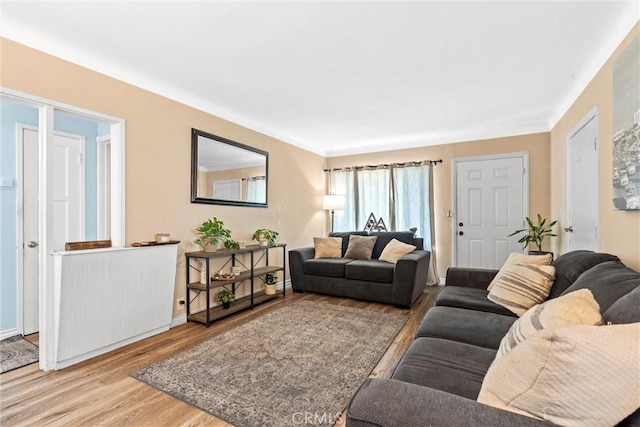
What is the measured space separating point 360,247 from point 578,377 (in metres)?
3.79

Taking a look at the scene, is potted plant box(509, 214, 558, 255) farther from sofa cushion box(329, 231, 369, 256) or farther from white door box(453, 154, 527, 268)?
sofa cushion box(329, 231, 369, 256)

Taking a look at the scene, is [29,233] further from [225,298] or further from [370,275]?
[370,275]

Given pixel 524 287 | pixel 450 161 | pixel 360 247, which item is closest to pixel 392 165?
pixel 450 161

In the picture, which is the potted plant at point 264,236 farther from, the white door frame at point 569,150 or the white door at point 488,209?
the white door frame at point 569,150

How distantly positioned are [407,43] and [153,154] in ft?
8.20

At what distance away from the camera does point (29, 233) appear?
288 centimetres

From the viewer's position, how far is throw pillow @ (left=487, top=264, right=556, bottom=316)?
2.03m

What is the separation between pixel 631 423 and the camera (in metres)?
0.72

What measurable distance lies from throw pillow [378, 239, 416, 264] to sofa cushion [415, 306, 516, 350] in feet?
6.75

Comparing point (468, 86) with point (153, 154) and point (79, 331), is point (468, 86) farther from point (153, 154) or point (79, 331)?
point (79, 331)

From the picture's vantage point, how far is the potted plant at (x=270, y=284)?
13.4 feet

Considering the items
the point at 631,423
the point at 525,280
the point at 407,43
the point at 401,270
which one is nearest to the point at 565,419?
the point at 631,423

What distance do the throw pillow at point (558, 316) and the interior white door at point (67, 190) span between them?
393 cm

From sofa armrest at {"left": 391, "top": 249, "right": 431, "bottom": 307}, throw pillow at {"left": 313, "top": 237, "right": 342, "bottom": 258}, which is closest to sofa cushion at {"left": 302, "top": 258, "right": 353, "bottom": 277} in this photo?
throw pillow at {"left": 313, "top": 237, "right": 342, "bottom": 258}
